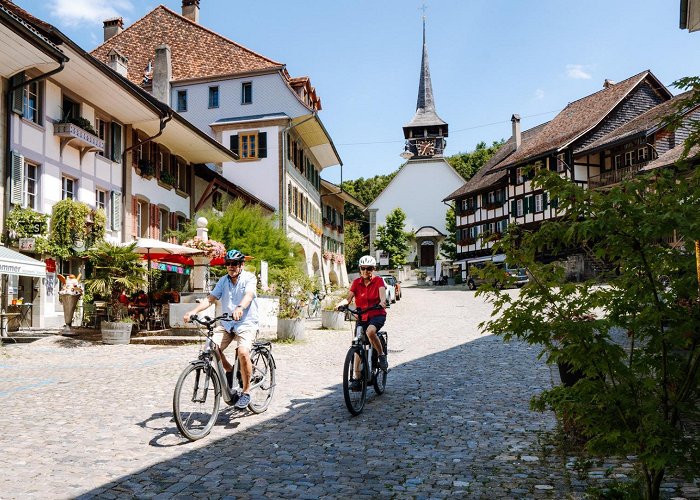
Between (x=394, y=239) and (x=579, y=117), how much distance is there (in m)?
27.7

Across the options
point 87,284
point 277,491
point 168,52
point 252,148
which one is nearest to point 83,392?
point 277,491

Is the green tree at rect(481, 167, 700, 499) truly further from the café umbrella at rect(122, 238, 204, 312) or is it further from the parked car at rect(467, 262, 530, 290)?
the café umbrella at rect(122, 238, 204, 312)

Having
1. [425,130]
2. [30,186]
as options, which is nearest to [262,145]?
[30,186]

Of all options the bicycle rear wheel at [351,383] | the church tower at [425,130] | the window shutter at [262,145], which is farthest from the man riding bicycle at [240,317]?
the church tower at [425,130]

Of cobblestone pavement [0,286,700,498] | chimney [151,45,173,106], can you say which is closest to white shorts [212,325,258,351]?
cobblestone pavement [0,286,700,498]

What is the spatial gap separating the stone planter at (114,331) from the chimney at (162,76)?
21.2 meters

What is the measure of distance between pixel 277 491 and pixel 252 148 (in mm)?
29546

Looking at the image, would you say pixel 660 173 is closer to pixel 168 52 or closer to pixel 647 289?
pixel 647 289

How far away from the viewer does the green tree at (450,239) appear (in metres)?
69.9

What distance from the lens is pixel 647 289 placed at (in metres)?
3.60

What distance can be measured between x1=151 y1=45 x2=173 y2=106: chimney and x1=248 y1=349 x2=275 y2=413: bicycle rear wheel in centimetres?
2882

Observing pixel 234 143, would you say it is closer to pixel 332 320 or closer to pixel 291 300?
pixel 332 320

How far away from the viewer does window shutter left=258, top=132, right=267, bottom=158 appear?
32812 millimetres

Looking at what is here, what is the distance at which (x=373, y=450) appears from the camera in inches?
229
